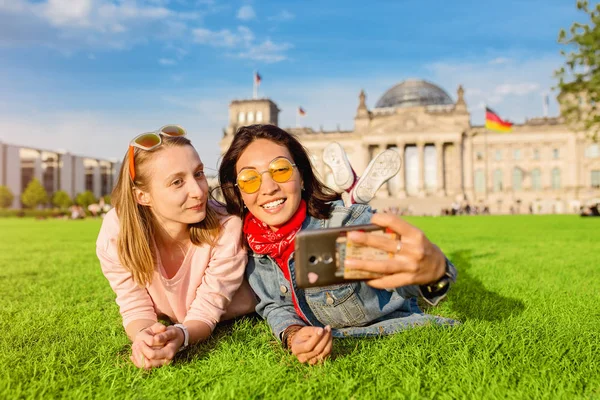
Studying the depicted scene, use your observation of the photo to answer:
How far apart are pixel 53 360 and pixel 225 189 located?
143cm

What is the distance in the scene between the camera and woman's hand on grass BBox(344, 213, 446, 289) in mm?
1784

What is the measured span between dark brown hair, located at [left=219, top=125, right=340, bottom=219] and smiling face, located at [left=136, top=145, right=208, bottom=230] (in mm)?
326

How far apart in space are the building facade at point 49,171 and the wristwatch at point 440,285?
2759 inches

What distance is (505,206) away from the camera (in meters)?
58.4

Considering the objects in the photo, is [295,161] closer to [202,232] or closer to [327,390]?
[202,232]

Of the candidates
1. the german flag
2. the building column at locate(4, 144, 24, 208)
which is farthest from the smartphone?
the building column at locate(4, 144, 24, 208)

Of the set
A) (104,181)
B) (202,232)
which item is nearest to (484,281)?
(202,232)

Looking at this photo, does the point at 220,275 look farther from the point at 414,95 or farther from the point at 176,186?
the point at 414,95

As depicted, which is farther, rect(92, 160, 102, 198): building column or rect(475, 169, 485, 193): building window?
rect(92, 160, 102, 198): building column

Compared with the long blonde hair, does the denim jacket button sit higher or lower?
lower

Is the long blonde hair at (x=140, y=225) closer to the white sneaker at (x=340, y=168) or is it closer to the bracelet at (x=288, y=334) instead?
the bracelet at (x=288, y=334)

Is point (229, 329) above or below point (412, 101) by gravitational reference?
below

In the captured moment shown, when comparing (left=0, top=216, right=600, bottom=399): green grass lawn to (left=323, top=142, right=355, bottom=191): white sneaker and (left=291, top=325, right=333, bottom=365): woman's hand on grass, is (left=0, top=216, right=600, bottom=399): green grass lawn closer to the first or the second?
(left=291, top=325, right=333, bottom=365): woman's hand on grass

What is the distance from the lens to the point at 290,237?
113 inches
